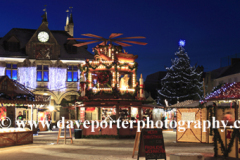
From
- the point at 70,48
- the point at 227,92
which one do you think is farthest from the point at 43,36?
the point at 227,92

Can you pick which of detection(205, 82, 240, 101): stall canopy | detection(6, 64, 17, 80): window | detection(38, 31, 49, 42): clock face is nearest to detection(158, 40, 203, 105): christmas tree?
detection(38, 31, 49, 42): clock face

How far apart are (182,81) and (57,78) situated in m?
14.6

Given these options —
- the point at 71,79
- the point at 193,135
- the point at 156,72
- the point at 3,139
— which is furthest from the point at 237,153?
the point at 156,72

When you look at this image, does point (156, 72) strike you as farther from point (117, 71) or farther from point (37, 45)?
point (117, 71)

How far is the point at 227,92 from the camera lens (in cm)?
1583

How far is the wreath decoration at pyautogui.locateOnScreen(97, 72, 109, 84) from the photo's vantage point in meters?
25.1

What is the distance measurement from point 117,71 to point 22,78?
56.3ft

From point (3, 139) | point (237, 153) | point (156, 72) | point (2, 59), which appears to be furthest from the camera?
point (156, 72)

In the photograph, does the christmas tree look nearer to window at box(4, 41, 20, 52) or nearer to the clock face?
the clock face

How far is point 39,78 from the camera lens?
39.7 meters

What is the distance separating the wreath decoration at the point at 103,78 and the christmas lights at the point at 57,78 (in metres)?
15.4

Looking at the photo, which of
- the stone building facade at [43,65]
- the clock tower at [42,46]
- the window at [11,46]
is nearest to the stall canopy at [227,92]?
the stone building facade at [43,65]

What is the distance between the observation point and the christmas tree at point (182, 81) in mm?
43719

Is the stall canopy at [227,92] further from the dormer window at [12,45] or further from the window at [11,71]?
the dormer window at [12,45]
